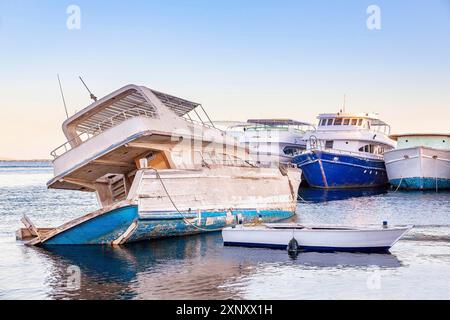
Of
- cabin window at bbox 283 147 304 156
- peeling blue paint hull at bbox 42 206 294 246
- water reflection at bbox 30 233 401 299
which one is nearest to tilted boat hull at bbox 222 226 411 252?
water reflection at bbox 30 233 401 299

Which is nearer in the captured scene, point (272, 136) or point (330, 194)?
point (330, 194)

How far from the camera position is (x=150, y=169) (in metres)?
22.4

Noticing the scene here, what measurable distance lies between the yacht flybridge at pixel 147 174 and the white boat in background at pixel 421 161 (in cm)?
3046

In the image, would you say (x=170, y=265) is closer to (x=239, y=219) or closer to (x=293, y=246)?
(x=293, y=246)

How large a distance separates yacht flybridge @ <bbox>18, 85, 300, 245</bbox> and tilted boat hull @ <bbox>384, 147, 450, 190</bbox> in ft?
99.8

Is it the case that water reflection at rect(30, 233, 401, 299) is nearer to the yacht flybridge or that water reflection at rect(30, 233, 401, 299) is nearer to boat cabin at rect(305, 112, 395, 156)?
the yacht flybridge

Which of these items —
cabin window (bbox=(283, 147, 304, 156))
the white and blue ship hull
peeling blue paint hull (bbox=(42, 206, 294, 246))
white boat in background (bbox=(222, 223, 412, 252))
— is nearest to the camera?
white boat in background (bbox=(222, 223, 412, 252))

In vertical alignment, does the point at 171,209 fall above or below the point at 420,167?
below

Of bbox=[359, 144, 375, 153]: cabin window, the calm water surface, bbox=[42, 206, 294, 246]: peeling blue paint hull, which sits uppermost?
bbox=[359, 144, 375, 153]: cabin window

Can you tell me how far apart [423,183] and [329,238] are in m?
38.5

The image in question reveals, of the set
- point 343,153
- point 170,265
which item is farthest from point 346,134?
point 170,265

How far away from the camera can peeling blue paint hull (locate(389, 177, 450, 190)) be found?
186 ft

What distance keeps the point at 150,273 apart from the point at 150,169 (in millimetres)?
5377

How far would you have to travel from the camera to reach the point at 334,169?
57.2 meters
